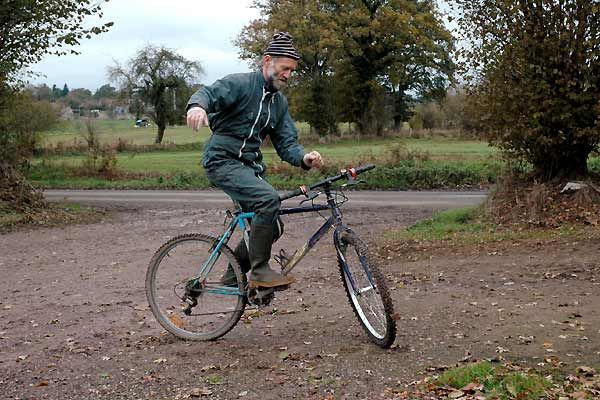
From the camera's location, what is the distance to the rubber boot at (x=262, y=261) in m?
6.15

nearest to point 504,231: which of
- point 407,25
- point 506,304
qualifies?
point 506,304

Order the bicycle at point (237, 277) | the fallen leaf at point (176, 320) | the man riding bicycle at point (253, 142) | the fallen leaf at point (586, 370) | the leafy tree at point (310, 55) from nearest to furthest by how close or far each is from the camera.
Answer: the fallen leaf at point (586, 370) < the bicycle at point (237, 277) < the man riding bicycle at point (253, 142) < the fallen leaf at point (176, 320) < the leafy tree at point (310, 55)

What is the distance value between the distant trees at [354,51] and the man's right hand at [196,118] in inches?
2017

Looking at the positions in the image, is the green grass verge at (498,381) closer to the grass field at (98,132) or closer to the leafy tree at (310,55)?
the grass field at (98,132)

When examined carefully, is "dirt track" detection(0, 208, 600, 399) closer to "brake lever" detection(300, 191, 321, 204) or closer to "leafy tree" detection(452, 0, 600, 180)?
"brake lever" detection(300, 191, 321, 204)

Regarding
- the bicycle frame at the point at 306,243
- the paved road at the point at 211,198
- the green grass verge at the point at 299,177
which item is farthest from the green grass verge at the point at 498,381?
the green grass verge at the point at 299,177

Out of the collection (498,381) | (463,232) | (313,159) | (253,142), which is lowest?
(463,232)

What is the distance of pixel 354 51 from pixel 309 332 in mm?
53344

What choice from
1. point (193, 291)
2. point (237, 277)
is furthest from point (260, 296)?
point (193, 291)

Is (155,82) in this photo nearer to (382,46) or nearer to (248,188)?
(382,46)

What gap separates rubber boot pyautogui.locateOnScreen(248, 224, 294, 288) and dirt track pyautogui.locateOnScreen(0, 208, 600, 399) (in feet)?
1.61

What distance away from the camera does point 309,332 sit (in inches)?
261

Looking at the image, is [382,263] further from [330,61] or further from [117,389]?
[330,61]

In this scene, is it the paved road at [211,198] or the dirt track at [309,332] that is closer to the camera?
the dirt track at [309,332]
